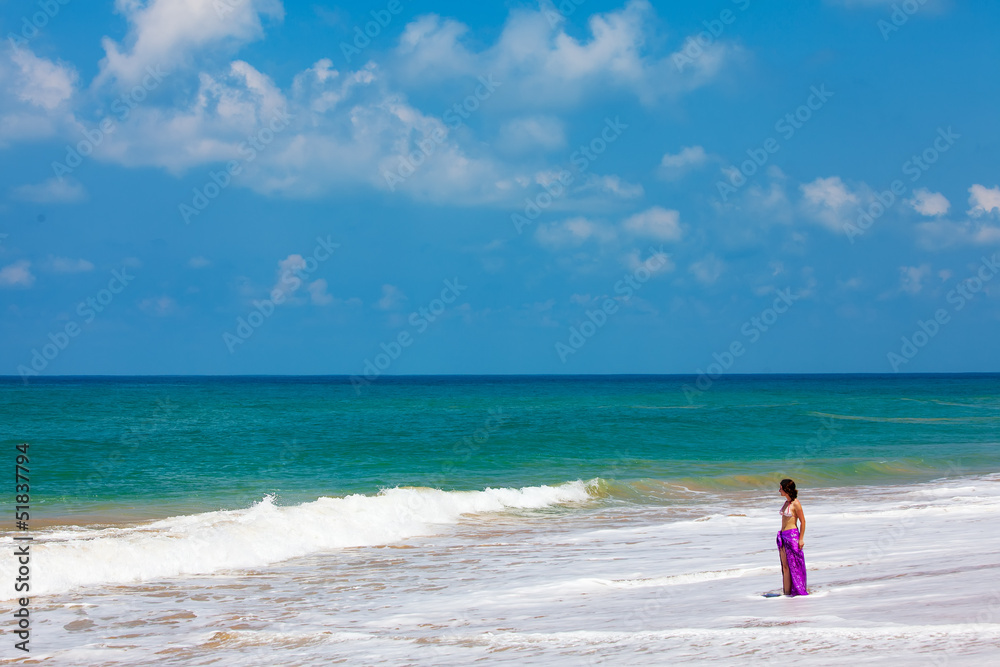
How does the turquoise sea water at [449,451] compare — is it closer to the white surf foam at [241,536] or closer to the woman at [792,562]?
the white surf foam at [241,536]

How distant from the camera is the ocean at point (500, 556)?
302 inches

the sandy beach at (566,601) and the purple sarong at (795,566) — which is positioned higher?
the purple sarong at (795,566)

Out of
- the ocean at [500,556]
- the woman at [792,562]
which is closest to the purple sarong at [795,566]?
the woman at [792,562]

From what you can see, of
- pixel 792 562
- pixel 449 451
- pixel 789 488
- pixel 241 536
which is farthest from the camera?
pixel 449 451

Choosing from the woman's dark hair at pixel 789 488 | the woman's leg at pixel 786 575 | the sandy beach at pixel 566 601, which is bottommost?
the sandy beach at pixel 566 601

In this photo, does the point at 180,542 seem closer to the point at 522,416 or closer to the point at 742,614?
the point at 742,614

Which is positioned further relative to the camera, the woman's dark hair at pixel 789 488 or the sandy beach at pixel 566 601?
the woman's dark hair at pixel 789 488

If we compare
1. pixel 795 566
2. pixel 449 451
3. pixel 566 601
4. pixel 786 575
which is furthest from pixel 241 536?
pixel 449 451

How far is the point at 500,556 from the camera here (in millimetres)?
13531

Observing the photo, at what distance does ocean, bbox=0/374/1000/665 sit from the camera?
768cm

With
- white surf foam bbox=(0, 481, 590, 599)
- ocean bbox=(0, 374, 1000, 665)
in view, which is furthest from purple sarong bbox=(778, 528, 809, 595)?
white surf foam bbox=(0, 481, 590, 599)

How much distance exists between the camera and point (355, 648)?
795cm

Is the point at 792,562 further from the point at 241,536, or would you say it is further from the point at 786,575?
the point at 241,536

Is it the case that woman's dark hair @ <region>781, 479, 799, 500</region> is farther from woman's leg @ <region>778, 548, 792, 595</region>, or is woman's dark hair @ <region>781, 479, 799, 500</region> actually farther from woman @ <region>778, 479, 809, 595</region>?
woman's leg @ <region>778, 548, 792, 595</region>
